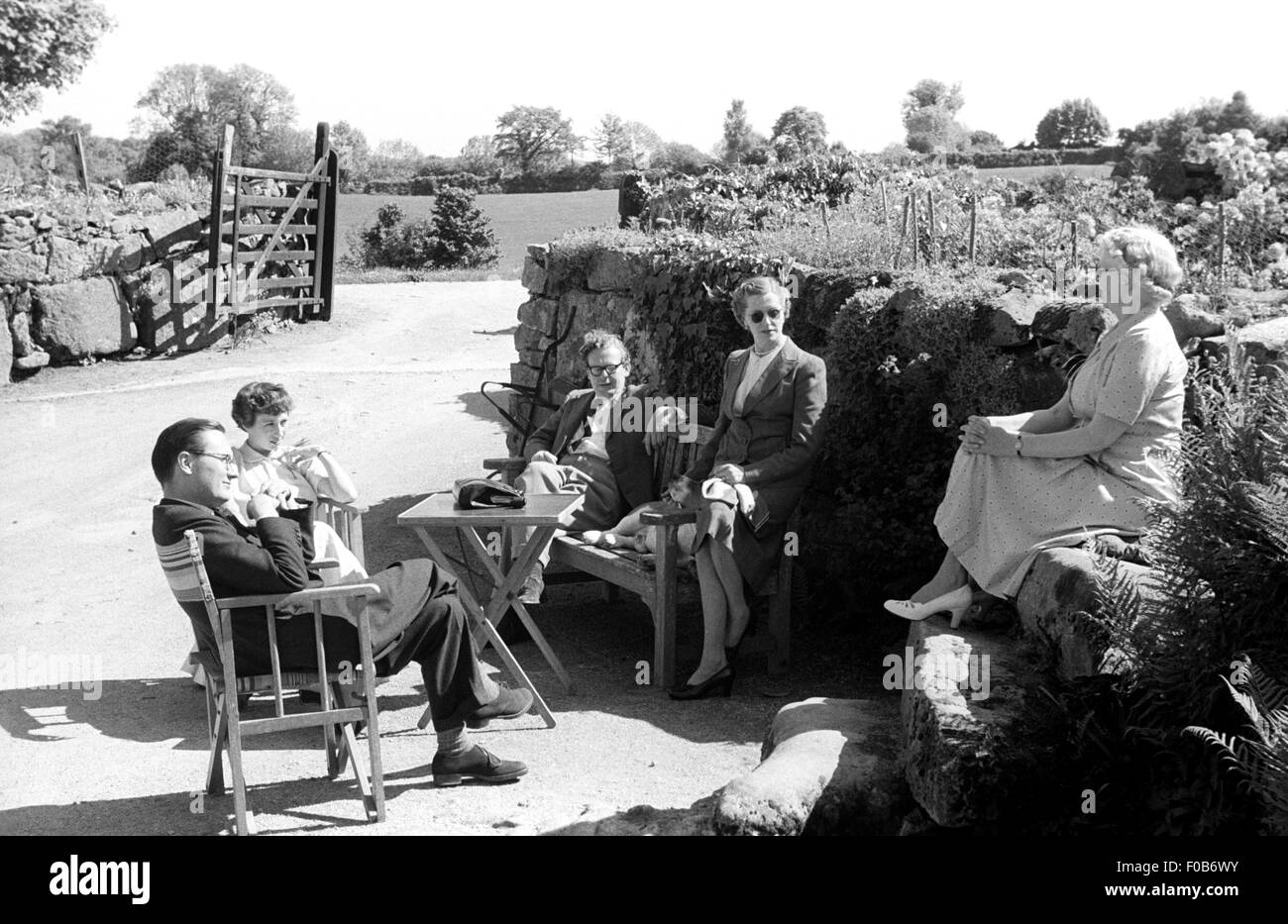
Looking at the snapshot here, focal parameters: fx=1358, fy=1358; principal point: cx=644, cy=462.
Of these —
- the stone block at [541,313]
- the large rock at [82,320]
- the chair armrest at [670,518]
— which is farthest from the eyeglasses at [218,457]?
the large rock at [82,320]

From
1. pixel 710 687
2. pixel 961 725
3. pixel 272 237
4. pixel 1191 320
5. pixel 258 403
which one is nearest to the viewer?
pixel 961 725

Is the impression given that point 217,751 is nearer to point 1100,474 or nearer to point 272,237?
point 1100,474

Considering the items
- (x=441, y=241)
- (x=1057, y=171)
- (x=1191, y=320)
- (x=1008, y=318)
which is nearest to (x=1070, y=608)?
(x=1191, y=320)

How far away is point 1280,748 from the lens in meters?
2.88

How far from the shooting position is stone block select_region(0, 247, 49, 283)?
14.4 meters

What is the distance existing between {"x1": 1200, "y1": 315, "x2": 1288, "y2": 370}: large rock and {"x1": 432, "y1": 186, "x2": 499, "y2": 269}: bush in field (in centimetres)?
2267

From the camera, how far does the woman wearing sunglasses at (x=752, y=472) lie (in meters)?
5.55

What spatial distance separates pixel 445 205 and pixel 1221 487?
2480 cm

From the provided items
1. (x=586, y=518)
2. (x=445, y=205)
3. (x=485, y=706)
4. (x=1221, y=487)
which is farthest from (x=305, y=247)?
(x=1221, y=487)

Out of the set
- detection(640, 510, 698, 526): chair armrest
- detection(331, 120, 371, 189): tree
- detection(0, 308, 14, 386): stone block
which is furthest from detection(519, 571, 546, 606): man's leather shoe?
detection(331, 120, 371, 189): tree

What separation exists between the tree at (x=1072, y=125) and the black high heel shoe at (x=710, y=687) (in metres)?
34.3

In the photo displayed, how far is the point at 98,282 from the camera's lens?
50.2 feet

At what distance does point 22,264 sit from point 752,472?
11615 millimetres
